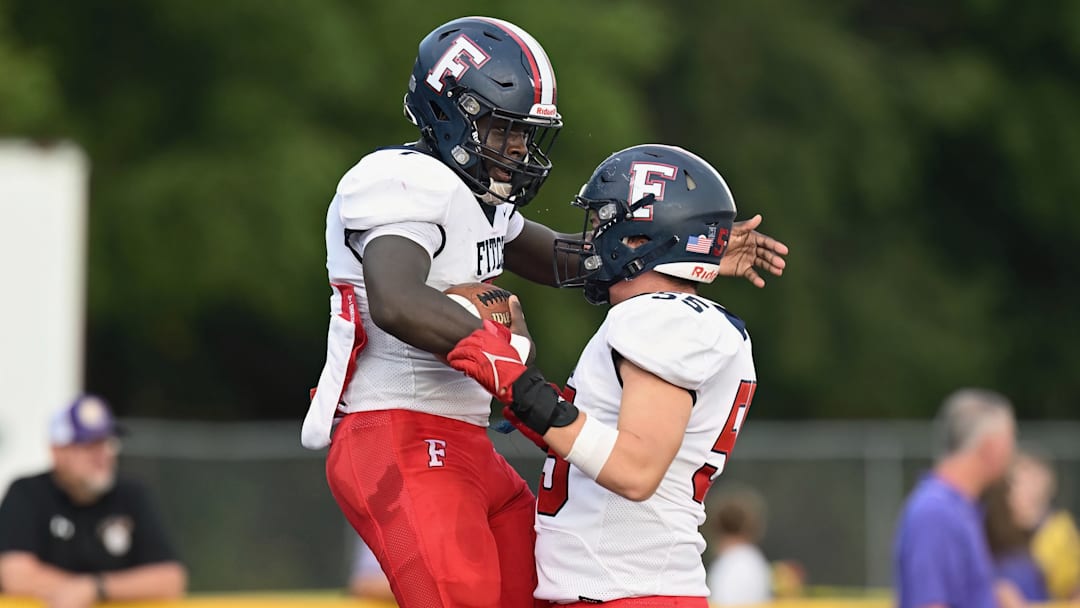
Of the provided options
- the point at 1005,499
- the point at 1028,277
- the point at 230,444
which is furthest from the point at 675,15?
the point at 1005,499

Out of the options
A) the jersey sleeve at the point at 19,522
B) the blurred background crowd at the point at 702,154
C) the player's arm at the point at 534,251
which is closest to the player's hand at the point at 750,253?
the player's arm at the point at 534,251

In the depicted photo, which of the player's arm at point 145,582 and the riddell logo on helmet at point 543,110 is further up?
the riddell logo on helmet at point 543,110

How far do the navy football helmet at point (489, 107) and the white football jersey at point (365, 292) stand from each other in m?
0.08

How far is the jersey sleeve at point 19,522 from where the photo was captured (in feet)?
22.6

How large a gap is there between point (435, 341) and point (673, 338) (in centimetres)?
56

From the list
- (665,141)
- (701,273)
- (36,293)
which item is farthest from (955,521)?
(665,141)

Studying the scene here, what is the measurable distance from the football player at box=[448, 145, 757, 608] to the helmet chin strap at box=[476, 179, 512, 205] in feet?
0.67

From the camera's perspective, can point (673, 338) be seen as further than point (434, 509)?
No

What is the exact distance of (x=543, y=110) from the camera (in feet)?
14.6

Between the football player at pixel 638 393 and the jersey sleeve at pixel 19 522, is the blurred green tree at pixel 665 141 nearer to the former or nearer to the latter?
the jersey sleeve at pixel 19 522

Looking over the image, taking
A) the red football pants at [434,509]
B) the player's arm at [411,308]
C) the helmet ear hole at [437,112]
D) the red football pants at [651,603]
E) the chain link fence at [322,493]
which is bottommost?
the chain link fence at [322,493]

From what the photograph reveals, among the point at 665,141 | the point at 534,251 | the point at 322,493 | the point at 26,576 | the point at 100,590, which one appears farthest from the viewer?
the point at 665,141

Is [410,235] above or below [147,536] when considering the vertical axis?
above

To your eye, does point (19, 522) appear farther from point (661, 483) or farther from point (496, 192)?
point (661, 483)
